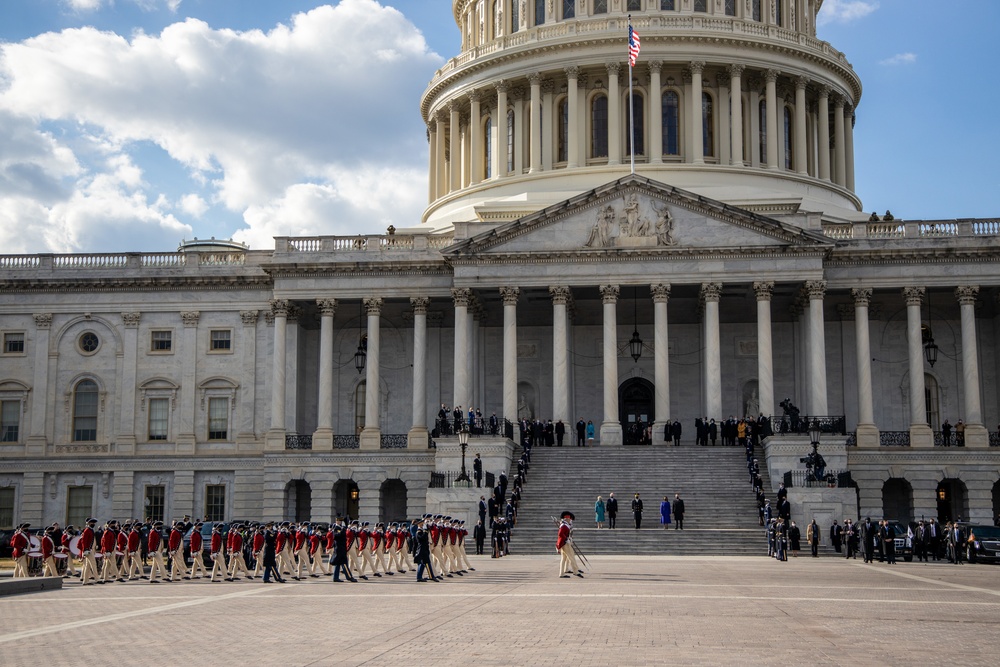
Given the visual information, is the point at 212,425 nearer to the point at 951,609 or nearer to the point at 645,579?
the point at 645,579

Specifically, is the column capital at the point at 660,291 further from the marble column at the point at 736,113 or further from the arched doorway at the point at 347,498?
the marble column at the point at 736,113

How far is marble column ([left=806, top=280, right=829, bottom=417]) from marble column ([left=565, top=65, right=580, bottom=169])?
21779 millimetres

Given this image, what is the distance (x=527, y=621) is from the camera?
22750 mm

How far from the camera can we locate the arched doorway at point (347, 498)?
6544 centimetres

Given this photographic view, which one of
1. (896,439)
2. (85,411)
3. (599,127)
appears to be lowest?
(896,439)

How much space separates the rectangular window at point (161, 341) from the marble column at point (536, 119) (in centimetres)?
2448

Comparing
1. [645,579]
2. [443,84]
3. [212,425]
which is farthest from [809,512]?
[443,84]

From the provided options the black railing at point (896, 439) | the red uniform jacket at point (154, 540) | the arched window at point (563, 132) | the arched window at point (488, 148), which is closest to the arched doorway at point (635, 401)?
the black railing at point (896, 439)

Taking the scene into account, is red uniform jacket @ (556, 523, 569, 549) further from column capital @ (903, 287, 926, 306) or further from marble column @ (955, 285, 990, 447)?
column capital @ (903, 287, 926, 306)

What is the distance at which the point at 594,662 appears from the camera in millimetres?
17484

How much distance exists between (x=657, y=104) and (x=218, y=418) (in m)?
32.1

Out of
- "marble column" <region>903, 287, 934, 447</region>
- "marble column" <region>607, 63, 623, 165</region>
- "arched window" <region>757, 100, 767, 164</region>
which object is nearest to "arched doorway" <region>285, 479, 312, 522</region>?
"marble column" <region>607, 63, 623, 165</region>

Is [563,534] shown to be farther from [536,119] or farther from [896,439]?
[536,119]

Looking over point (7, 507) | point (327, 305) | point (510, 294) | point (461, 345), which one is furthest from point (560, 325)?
point (7, 507)
